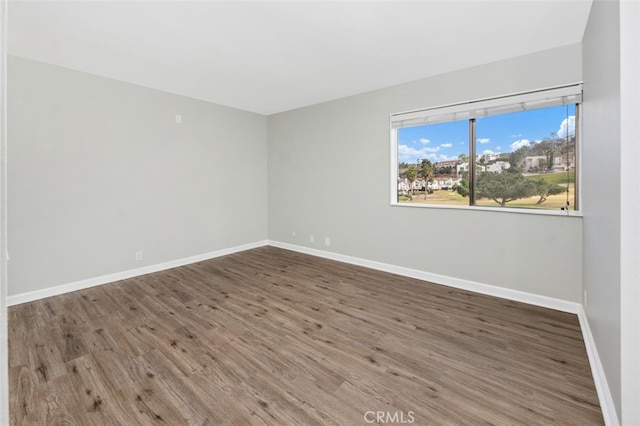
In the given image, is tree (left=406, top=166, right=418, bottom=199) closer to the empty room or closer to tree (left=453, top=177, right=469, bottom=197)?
the empty room

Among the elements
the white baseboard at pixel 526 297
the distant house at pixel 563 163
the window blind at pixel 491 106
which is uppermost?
the window blind at pixel 491 106

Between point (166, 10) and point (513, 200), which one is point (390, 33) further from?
point (513, 200)

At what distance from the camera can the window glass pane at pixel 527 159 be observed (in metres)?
2.95

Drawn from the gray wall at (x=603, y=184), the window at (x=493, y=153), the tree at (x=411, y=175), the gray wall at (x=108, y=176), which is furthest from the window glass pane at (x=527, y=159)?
the gray wall at (x=108, y=176)

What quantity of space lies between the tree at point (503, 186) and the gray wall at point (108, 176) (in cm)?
385

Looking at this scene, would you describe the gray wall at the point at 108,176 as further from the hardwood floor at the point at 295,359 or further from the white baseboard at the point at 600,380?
the white baseboard at the point at 600,380

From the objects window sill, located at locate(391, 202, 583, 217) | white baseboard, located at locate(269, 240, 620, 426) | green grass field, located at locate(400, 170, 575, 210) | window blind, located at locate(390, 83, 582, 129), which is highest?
window blind, located at locate(390, 83, 582, 129)

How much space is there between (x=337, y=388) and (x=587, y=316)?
86.0 inches

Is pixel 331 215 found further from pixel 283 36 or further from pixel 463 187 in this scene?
pixel 283 36

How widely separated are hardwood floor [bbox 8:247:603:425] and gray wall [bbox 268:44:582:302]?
1.28 ft

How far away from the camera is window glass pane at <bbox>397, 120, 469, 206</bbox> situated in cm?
366

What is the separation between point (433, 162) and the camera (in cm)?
392

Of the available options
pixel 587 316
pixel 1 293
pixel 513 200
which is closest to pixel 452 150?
pixel 513 200

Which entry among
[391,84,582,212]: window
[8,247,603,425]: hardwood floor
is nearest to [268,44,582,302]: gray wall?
[391,84,582,212]: window
